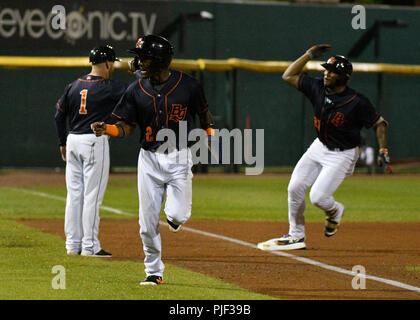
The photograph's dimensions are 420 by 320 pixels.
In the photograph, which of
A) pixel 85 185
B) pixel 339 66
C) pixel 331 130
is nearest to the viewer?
pixel 85 185

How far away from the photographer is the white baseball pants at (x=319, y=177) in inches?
403

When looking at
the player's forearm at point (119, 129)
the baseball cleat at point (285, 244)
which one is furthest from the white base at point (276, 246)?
the player's forearm at point (119, 129)

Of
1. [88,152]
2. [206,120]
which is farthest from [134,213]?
[206,120]

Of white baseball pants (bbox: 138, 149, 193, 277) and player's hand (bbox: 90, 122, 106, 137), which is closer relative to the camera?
player's hand (bbox: 90, 122, 106, 137)

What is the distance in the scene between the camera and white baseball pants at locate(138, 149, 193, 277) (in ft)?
25.6

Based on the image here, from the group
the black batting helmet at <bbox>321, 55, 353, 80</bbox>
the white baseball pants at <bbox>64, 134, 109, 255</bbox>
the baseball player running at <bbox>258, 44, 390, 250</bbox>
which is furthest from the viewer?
the baseball player running at <bbox>258, 44, 390, 250</bbox>

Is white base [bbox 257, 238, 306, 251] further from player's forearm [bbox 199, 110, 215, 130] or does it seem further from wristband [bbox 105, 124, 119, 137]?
wristband [bbox 105, 124, 119, 137]

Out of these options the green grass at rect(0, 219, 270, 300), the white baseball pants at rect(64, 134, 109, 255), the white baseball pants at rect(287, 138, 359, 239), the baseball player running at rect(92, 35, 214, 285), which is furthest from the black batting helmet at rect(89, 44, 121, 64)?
the white baseball pants at rect(287, 138, 359, 239)

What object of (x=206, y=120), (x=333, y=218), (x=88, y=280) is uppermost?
(x=206, y=120)

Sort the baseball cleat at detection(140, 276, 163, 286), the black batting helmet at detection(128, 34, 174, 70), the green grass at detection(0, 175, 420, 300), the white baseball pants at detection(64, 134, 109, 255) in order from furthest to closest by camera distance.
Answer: the white baseball pants at detection(64, 134, 109, 255) < the baseball cleat at detection(140, 276, 163, 286) < the black batting helmet at detection(128, 34, 174, 70) < the green grass at detection(0, 175, 420, 300)

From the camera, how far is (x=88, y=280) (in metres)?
8.09

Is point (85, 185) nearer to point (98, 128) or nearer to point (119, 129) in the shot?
point (119, 129)

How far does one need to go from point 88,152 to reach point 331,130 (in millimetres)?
2872

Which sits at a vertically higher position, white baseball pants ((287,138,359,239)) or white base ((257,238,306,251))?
white baseball pants ((287,138,359,239))
